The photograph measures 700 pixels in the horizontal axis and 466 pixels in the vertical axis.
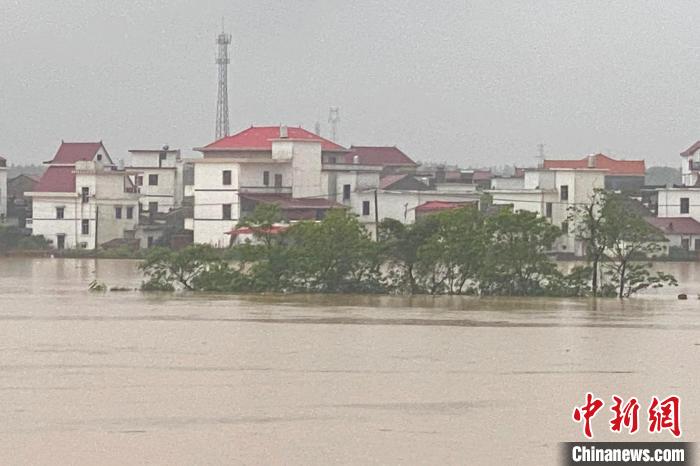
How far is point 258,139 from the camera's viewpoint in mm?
41844

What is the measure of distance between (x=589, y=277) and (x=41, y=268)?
1409 cm

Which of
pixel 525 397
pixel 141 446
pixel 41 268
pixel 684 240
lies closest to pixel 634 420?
pixel 525 397

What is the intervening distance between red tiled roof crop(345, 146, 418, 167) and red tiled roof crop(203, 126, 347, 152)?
19.6 feet

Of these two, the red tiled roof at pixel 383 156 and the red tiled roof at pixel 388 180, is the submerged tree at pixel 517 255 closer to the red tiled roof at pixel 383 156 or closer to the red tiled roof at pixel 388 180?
the red tiled roof at pixel 388 180

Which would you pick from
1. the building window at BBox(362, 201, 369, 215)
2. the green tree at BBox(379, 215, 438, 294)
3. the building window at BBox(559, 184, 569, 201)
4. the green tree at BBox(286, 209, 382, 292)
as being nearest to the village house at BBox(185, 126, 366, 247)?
the building window at BBox(362, 201, 369, 215)

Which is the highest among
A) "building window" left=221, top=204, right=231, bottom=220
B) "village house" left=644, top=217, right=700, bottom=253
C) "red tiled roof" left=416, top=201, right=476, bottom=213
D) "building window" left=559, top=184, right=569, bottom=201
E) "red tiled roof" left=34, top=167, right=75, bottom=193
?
"red tiled roof" left=34, top=167, right=75, bottom=193

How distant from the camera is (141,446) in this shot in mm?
10312

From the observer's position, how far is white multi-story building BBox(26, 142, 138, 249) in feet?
131

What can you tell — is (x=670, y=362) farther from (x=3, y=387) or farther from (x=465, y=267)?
(x=465, y=267)

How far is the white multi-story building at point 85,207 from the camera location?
131 ft

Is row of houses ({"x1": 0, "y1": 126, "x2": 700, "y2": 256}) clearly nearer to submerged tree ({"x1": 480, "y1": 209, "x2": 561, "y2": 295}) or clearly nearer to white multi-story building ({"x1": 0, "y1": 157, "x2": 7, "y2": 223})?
white multi-story building ({"x1": 0, "y1": 157, "x2": 7, "y2": 223})

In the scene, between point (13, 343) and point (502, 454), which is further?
point (13, 343)

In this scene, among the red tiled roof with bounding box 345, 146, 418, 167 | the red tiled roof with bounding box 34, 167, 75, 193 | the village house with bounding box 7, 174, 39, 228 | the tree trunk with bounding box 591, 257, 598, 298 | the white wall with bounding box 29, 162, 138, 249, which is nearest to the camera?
the tree trunk with bounding box 591, 257, 598, 298

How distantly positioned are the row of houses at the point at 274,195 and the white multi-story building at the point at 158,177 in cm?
196
